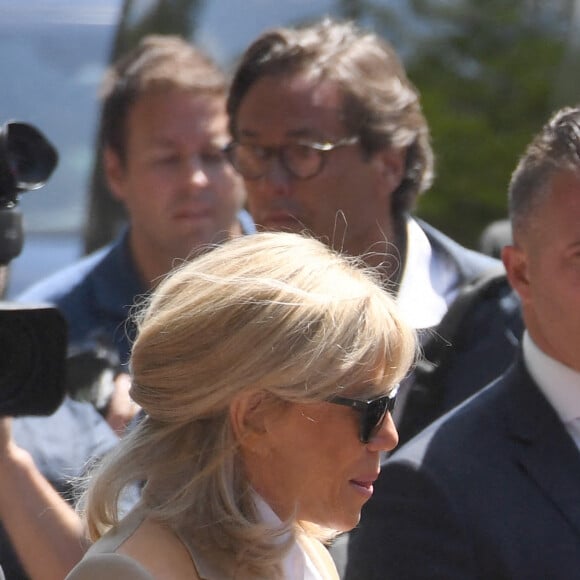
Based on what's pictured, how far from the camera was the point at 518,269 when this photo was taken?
2697 mm

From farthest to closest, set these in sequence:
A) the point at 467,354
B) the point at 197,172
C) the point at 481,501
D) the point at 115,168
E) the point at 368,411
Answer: the point at 115,168
the point at 197,172
the point at 467,354
the point at 481,501
the point at 368,411

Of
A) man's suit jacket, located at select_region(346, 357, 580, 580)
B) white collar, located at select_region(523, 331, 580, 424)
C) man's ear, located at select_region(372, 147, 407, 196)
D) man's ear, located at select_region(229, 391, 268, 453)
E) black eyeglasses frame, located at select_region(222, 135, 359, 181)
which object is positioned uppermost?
man's ear, located at select_region(229, 391, 268, 453)

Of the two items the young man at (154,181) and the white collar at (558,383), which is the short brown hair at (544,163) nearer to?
the white collar at (558,383)

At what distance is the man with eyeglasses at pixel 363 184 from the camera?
9.43 ft

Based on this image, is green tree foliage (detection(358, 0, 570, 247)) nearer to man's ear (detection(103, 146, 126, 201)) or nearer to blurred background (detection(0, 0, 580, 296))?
blurred background (detection(0, 0, 580, 296))

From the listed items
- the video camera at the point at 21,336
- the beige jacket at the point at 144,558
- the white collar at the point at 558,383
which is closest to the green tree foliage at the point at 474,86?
the white collar at the point at 558,383

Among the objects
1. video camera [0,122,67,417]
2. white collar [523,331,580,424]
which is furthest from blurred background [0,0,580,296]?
video camera [0,122,67,417]

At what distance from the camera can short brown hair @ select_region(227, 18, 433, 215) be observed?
10.1ft

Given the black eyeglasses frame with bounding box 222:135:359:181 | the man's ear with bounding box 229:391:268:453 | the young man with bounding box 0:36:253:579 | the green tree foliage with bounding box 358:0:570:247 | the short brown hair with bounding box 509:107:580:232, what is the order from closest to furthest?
1. the man's ear with bounding box 229:391:268:453
2. the short brown hair with bounding box 509:107:580:232
3. the black eyeglasses frame with bounding box 222:135:359:181
4. the young man with bounding box 0:36:253:579
5. the green tree foliage with bounding box 358:0:570:247

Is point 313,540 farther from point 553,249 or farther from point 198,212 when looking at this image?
point 198,212

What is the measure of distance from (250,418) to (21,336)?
50cm

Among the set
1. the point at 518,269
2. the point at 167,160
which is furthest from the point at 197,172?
the point at 518,269

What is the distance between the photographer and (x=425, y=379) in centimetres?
281

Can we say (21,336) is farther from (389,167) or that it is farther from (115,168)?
(115,168)
